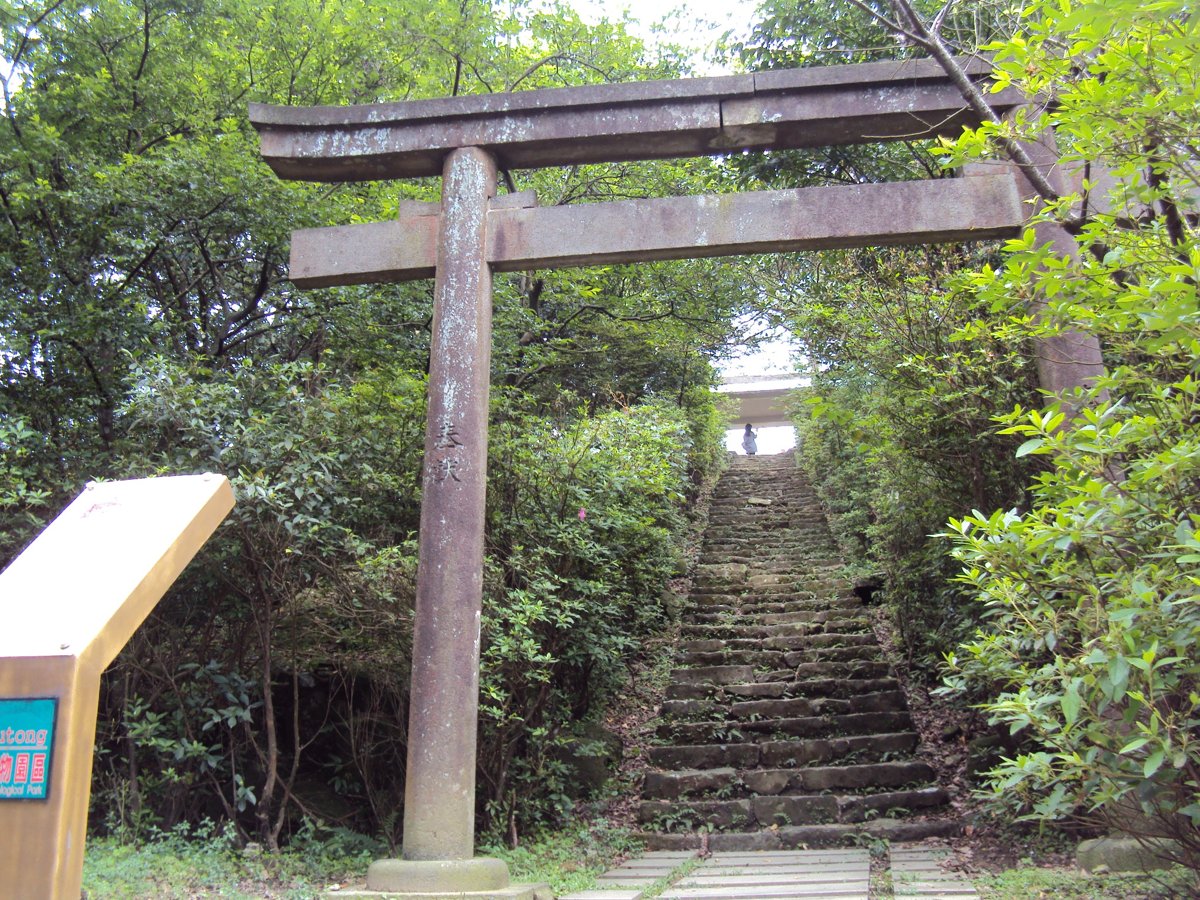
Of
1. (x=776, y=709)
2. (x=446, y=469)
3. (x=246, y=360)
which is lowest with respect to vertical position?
(x=776, y=709)

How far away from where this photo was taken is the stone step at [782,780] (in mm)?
7223

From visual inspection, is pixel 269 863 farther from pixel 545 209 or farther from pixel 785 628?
pixel 785 628

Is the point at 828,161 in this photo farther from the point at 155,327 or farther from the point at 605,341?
the point at 155,327

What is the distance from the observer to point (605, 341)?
1318 centimetres

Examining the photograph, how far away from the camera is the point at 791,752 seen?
7727 mm

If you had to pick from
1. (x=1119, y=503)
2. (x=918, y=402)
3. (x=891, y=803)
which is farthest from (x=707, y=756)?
(x=1119, y=503)

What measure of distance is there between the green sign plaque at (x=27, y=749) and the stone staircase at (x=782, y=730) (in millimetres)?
5114

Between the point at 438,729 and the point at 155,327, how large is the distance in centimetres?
487

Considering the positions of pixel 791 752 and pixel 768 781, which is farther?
pixel 791 752

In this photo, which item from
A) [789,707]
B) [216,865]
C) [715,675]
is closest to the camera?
[216,865]

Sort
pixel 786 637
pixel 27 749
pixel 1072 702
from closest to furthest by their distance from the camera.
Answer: pixel 27 749, pixel 1072 702, pixel 786 637

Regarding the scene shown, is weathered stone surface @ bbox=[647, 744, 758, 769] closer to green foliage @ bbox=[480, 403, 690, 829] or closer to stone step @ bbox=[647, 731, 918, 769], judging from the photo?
stone step @ bbox=[647, 731, 918, 769]

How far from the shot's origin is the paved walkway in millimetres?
5016

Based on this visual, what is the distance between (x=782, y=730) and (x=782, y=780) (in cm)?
78
